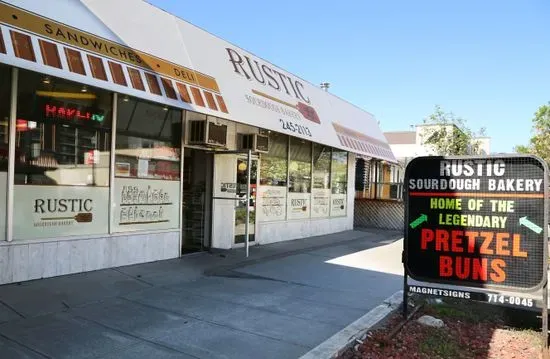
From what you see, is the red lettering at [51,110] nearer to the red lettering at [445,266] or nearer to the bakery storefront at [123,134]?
the bakery storefront at [123,134]

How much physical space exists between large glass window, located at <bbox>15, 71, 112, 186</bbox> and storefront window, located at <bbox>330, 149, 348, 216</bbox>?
961 cm

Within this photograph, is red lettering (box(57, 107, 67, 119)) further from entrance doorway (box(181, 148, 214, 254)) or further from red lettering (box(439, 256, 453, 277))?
red lettering (box(439, 256, 453, 277))

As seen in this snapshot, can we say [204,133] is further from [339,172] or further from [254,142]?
[339,172]

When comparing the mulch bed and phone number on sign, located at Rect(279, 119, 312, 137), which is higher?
phone number on sign, located at Rect(279, 119, 312, 137)

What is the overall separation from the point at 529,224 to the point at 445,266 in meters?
1.07

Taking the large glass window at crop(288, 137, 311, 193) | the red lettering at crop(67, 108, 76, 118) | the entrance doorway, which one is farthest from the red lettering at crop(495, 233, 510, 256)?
the large glass window at crop(288, 137, 311, 193)

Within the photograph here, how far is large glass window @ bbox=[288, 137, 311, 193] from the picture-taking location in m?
13.7

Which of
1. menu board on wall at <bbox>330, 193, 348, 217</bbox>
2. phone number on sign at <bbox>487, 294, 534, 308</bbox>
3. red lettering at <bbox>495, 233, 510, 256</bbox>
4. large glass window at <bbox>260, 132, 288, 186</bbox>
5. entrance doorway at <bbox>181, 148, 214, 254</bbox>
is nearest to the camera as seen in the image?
phone number on sign at <bbox>487, 294, 534, 308</bbox>

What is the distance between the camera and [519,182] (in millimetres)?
5504

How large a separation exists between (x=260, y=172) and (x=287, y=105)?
1852mm

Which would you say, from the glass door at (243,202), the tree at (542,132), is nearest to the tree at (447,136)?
the tree at (542,132)

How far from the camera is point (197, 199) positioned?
10914 millimetres

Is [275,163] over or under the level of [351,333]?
over

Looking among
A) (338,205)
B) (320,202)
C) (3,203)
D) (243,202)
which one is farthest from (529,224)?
(338,205)
